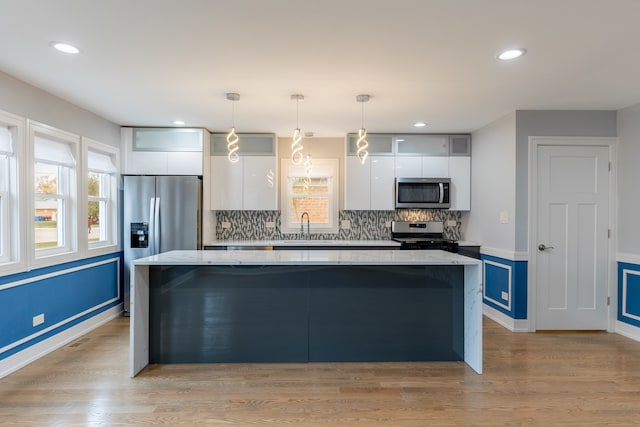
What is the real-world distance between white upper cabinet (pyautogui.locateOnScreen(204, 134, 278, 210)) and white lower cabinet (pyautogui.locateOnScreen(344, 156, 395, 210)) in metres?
1.05

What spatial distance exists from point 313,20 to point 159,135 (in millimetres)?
3256

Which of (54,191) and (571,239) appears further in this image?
(571,239)

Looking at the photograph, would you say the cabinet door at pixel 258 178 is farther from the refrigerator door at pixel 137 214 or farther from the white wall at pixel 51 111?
the white wall at pixel 51 111

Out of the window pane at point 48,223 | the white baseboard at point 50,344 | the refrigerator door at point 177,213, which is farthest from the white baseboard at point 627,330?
the window pane at point 48,223

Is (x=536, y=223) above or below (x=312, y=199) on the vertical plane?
below

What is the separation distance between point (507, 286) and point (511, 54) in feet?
8.40

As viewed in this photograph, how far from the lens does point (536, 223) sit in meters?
3.84

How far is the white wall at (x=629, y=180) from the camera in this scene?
11.9 feet

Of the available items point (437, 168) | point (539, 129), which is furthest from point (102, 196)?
point (539, 129)

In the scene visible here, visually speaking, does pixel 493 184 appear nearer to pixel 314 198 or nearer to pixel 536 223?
pixel 536 223

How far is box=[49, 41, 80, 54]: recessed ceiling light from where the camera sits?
232 cm

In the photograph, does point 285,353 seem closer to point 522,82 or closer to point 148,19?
point 148,19

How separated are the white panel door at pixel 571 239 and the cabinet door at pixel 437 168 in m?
1.23

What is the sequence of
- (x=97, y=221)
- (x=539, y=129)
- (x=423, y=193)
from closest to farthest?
1. (x=539, y=129)
2. (x=97, y=221)
3. (x=423, y=193)
